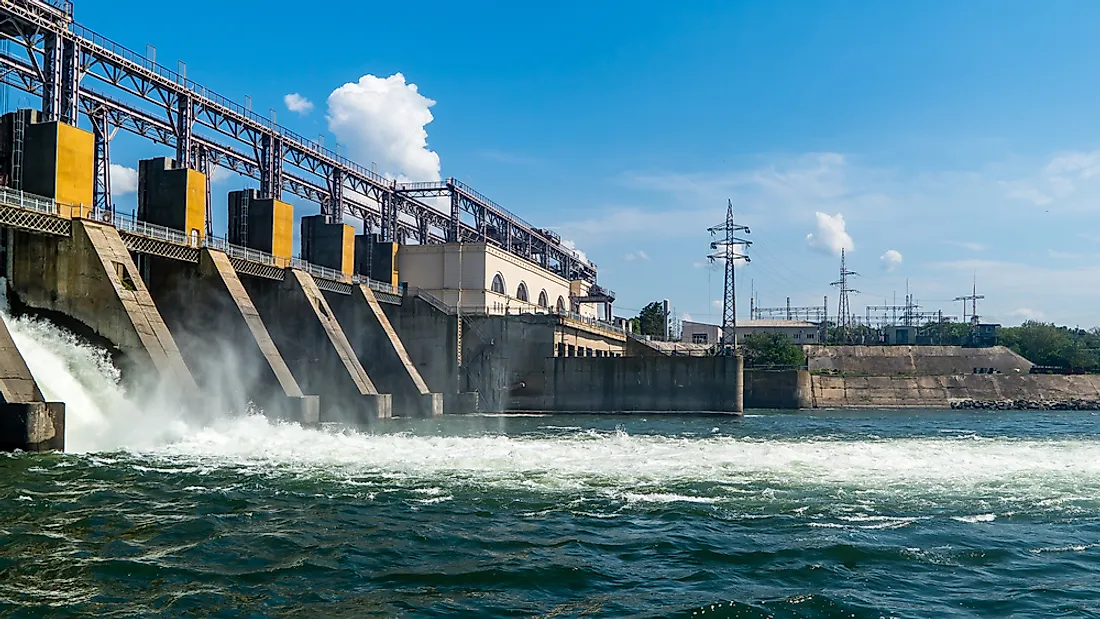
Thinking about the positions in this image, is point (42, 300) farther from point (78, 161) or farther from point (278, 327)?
point (278, 327)

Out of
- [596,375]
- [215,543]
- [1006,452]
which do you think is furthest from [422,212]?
[215,543]

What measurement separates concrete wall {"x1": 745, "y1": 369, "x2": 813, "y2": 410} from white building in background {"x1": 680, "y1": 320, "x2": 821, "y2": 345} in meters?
54.3

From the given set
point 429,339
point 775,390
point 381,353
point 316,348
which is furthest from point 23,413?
point 775,390

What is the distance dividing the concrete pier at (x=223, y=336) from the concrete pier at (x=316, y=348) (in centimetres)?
478

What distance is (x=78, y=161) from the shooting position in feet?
106

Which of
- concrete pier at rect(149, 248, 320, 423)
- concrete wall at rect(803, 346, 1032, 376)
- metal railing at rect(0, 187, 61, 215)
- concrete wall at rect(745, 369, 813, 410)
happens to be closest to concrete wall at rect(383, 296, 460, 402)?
concrete pier at rect(149, 248, 320, 423)

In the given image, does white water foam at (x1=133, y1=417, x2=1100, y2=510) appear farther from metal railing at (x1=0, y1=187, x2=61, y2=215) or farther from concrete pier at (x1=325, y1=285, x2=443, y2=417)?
concrete pier at (x1=325, y1=285, x2=443, y2=417)

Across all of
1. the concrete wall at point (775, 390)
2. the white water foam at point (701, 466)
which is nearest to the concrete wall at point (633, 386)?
the concrete wall at point (775, 390)

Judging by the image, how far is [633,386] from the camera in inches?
2111

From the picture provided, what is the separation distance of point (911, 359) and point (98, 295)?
75.7 m

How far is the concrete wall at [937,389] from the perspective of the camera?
7062 centimetres

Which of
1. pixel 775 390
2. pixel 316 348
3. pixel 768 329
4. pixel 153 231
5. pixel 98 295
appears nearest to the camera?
pixel 98 295

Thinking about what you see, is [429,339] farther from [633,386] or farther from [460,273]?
[633,386]

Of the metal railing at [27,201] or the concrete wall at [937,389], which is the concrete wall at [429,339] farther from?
the concrete wall at [937,389]
